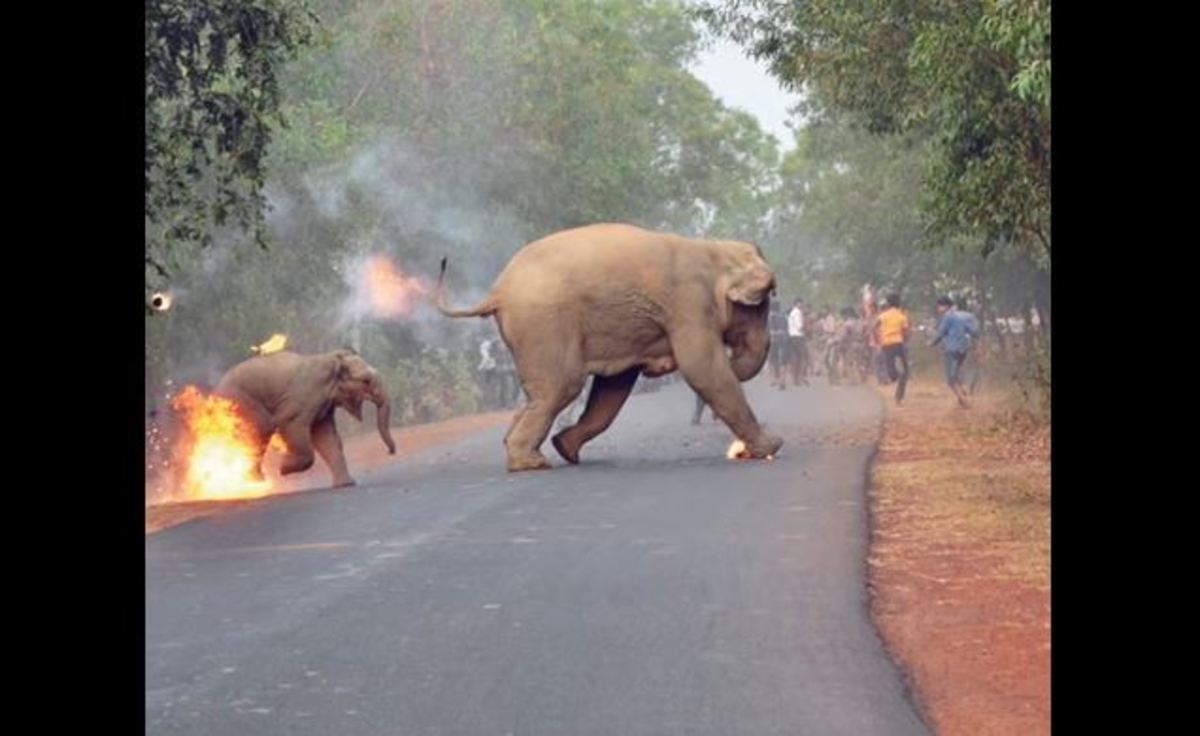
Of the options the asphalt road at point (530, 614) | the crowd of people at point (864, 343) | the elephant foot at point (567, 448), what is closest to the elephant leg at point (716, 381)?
the elephant foot at point (567, 448)

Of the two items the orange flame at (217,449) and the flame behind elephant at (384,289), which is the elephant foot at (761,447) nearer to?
the orange flame at (217,449)

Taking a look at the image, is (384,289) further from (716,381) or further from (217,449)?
(716,381)

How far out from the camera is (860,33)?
18234 mm

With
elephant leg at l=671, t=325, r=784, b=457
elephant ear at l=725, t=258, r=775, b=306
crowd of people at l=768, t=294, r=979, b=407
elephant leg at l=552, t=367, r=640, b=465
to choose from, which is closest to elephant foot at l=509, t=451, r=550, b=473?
elephant leg at l=552, t=367, r=640, b=465

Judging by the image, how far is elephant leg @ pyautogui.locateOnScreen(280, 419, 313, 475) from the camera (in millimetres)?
18562

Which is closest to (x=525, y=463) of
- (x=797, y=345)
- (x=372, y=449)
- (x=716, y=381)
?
(x=716, y=381)

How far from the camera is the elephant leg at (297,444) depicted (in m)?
18.6

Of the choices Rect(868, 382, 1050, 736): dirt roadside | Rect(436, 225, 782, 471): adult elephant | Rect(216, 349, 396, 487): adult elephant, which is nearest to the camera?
Rect(868, 382, 1050, 736): dirt roadside

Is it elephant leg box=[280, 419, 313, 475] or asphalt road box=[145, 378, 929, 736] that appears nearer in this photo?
asphalt road box=[145, 378, 929, 736]

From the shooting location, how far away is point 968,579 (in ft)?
36.1

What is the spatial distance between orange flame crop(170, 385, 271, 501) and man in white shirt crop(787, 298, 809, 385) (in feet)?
66.7

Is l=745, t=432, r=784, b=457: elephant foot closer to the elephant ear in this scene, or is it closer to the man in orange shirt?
Answer: the elephant ear

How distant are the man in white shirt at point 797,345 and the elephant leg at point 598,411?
19.2 m
